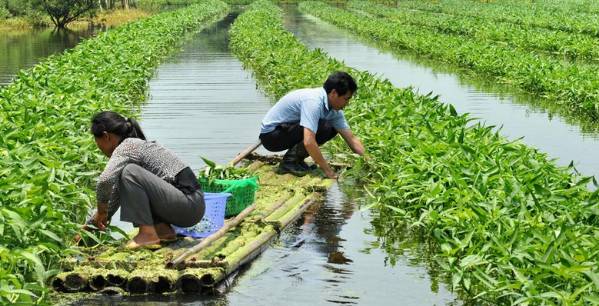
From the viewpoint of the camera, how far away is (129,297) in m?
6.78

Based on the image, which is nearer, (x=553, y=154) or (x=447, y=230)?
(x=447, y=230)

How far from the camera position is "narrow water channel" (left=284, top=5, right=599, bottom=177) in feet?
43.9

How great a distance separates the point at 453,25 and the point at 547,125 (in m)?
26.3

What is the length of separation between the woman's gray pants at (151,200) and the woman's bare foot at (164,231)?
6cm

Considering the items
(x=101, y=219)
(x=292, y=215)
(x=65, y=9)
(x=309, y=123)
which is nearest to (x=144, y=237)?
(x=101, y=219)

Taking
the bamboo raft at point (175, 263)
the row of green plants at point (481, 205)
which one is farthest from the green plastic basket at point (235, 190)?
the row of green plants at point (481, 205)

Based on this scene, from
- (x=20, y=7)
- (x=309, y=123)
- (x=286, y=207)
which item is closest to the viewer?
(x=286, y=207)

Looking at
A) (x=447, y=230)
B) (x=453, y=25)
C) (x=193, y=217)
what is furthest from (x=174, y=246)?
(x=453, y=25)

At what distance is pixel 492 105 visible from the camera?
58.4ft

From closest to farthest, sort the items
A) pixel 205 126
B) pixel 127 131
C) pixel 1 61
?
pixel 127 131 < pixel 205 126 < pixel 1 61

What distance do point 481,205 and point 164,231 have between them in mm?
2285

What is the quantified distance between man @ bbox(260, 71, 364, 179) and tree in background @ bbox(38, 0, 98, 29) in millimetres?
41295

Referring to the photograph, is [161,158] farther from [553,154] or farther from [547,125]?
[547,125]

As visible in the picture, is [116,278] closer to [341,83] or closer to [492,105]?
[341,83]
